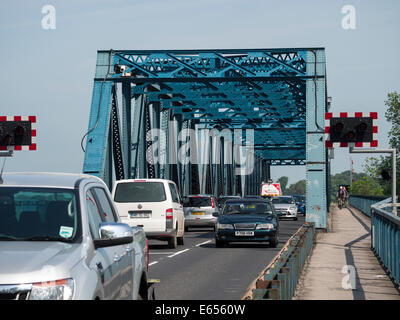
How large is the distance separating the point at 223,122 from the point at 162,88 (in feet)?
68.7

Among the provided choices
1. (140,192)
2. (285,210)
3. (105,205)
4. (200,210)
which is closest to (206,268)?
(140,192)

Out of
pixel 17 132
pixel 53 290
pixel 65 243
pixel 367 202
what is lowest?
pixel 367 202

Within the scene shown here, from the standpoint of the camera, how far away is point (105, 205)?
7441 millimetres

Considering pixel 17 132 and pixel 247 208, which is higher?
→ pixel 17 132

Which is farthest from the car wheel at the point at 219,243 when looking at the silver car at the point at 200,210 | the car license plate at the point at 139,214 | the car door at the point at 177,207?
the silver car at the point at 200,210

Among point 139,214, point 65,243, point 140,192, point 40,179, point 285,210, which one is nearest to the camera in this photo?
point 65,243

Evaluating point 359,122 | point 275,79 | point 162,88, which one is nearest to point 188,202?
point 275,79

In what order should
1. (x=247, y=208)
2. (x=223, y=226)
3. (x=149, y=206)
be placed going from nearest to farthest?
(x=149, y=206) < (x=223, y=226) < (x=247, y=208)

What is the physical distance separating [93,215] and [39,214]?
1.66 ft

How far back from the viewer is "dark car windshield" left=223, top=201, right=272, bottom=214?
2402 centimetres

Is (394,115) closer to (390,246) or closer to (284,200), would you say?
(284,200)

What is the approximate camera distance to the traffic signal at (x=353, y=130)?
20.6m

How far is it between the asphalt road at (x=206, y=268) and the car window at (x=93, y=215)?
4525 mm

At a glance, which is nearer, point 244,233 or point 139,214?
→ point 139,214
